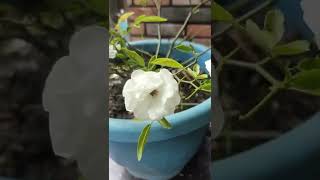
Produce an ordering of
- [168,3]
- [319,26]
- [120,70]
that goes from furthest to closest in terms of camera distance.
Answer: [168,3] → [120,70] → [319,26]

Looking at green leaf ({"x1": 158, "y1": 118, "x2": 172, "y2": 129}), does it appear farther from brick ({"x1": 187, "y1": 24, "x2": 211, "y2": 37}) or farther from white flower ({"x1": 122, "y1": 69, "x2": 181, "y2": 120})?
brick ({"x1": 187, "y1": 24, "x2": 211, "y2": 37})

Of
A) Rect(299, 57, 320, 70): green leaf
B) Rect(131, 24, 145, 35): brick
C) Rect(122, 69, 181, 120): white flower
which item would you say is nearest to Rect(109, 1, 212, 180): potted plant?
Rect(122, 69, 181, 120): white flower

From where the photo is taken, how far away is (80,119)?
626mm

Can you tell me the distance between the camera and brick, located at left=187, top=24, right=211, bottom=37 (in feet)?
3.21

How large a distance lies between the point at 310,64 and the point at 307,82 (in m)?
0.02

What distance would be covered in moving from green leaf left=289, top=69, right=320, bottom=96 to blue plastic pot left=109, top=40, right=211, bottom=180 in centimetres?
22

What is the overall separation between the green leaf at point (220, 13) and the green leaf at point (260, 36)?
0.09 feet

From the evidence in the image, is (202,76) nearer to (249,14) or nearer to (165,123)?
(165,123)

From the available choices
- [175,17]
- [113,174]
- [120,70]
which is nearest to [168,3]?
[175,17]

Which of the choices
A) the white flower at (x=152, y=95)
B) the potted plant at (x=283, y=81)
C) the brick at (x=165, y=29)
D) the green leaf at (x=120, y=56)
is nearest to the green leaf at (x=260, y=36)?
the potted plant at (x=283, y=81)

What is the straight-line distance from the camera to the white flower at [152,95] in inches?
27.4

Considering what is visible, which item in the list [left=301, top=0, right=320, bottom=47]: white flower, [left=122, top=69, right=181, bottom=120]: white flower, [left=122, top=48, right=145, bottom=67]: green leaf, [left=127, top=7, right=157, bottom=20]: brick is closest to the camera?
[left=301, top=0, right=320, bottom=47]: white flower

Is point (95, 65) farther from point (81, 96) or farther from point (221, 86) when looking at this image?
point (221, 86)

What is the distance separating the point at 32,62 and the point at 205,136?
441mm
